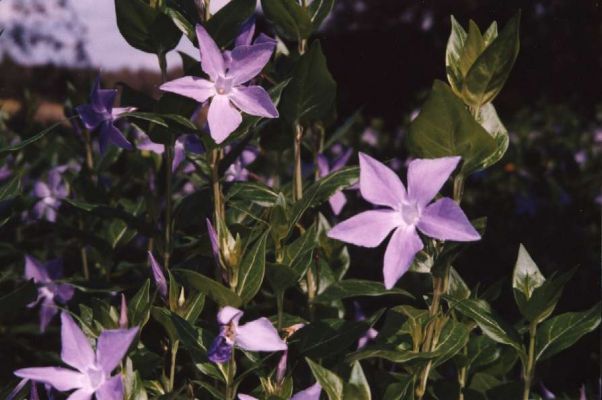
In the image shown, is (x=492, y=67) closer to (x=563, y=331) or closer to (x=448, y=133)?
(x=448, y=133)

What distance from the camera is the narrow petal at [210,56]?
113cm

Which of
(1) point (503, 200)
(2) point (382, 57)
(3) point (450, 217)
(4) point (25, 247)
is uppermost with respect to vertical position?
(3) point (450, 217)

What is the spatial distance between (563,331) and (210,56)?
0.72 meters

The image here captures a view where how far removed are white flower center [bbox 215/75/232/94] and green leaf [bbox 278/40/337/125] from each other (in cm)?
17

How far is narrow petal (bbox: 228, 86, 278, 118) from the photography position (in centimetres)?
115

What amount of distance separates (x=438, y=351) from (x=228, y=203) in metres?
0.49

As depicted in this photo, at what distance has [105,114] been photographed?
1.33 metres

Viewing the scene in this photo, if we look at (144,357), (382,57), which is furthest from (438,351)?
(382,57)

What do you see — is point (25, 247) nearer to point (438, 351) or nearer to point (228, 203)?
point (228, 203)

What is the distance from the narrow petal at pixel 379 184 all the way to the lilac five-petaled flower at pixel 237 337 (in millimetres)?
231

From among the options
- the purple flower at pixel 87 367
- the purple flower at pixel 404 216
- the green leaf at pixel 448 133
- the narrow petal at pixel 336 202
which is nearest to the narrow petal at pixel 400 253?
the purple flower at pixel 404 216

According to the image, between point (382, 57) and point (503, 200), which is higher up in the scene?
point (503, 200)

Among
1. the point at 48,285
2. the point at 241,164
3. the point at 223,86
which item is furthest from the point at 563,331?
the point at 48,285

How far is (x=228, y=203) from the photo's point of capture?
137 centimetres
